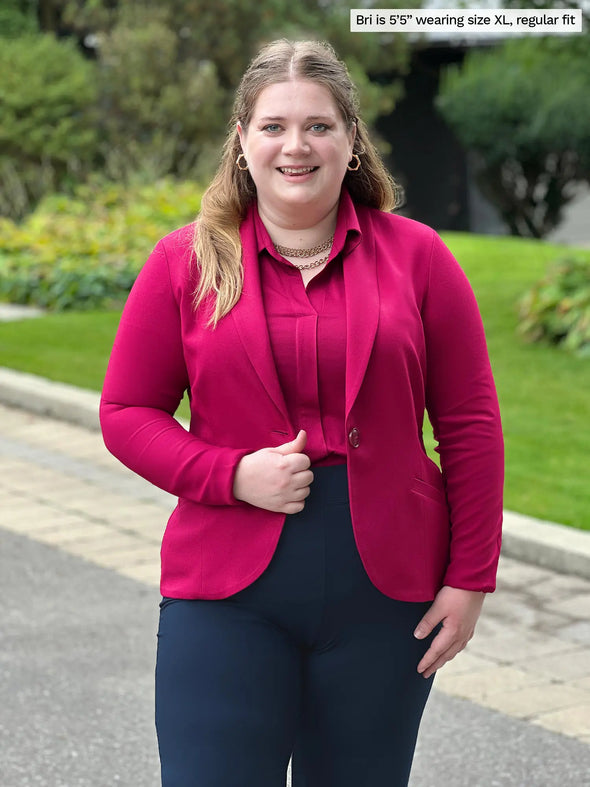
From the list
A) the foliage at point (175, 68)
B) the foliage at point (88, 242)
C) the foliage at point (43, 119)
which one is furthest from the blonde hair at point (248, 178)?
the foliage at point (43, 119)

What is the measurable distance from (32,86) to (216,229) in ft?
56.8

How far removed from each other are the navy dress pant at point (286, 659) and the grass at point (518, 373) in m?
3.68

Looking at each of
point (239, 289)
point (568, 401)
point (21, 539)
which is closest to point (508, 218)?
point (568, 401)

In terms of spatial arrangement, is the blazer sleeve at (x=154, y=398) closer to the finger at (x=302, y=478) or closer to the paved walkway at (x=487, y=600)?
the finger at (x=302, y=478)

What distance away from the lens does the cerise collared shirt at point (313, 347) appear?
233 centimetres

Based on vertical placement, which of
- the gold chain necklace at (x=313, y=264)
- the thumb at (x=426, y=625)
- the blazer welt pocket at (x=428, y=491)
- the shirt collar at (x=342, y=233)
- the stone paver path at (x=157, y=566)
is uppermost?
the shirt collar at (x=342, y=233)

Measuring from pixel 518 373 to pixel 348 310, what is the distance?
7.28m

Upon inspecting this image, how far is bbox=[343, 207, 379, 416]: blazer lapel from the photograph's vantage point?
230 cm

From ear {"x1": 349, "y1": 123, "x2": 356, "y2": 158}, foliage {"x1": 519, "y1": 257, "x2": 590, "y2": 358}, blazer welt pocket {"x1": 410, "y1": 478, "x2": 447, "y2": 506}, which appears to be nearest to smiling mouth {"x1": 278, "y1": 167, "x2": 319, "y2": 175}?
ear {"x1": 349, "y1": 123, "x2": 356, "y2": 158}

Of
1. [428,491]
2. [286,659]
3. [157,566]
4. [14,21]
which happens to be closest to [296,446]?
[428,491]

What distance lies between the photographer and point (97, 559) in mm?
5820

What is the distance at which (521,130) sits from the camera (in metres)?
20.5

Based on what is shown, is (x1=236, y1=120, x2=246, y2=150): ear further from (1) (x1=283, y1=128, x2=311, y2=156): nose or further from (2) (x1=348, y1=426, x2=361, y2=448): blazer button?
(2) (x1=348, y1=426, x2=361, y2=448): blazer button

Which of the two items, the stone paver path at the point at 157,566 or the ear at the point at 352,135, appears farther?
the stone paver path at the point at 157,566
